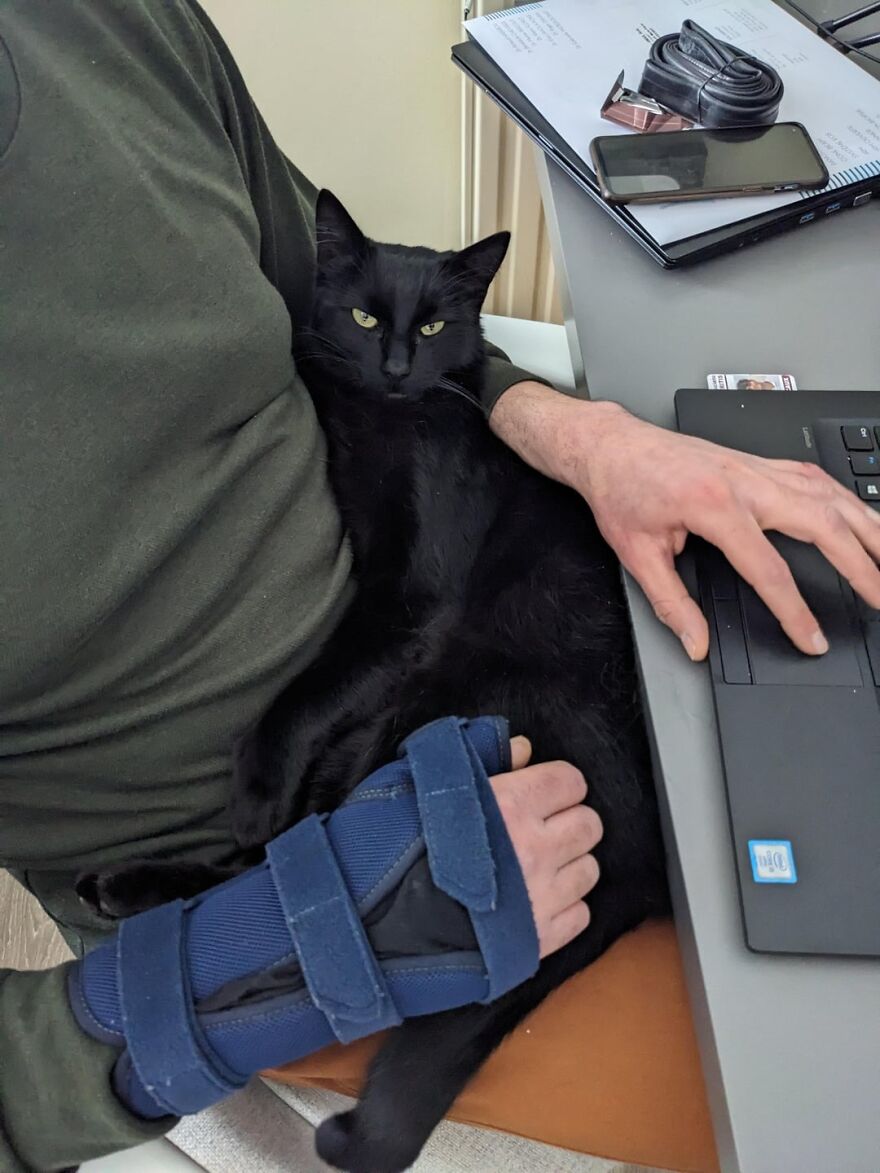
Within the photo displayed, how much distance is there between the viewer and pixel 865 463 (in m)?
0.65

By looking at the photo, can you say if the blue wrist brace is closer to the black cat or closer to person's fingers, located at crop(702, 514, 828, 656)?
the black cat

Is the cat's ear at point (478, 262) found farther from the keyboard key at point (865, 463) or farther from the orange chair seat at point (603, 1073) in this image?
the orange chair seat at point (603, 1073)

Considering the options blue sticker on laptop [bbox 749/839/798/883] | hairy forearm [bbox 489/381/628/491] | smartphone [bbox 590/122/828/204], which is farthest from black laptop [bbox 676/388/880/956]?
smartphone [bbox 590/122/828/204]

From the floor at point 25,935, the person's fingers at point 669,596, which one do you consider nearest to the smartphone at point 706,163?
the person's fingers at point 669,596

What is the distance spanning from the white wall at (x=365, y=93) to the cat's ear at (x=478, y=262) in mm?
499

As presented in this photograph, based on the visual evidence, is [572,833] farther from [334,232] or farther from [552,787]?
[334,232]

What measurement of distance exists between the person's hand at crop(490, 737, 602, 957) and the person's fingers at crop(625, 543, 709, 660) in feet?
0.56

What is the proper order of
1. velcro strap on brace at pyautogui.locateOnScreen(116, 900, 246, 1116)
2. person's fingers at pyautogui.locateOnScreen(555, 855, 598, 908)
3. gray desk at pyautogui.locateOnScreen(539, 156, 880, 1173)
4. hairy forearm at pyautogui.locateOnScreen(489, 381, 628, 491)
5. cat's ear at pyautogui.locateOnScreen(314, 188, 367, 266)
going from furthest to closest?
cat's ear at pyautogui.locateOnScreen(314, 188, 367, 266) < hairy forearm at pyautogui.locateOnScreen(489, 381, 628, 491) < person's fingers at pyautogui.locateOnScreen(555, 855, 598, 908) < velcro strap on brace at pyautogui.locateOnScreen(116, 900, 246, 1116) < gray desk at pyautogui.locateOnScreen(539, 156, 880, 1173)

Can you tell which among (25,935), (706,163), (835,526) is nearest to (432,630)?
(835,526)

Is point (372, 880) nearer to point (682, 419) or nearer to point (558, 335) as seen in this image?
point (682, 419)

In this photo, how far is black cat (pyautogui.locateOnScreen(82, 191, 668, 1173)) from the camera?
63 cm

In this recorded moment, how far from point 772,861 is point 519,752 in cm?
25

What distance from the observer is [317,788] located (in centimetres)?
83

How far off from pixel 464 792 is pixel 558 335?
2.74 feet
